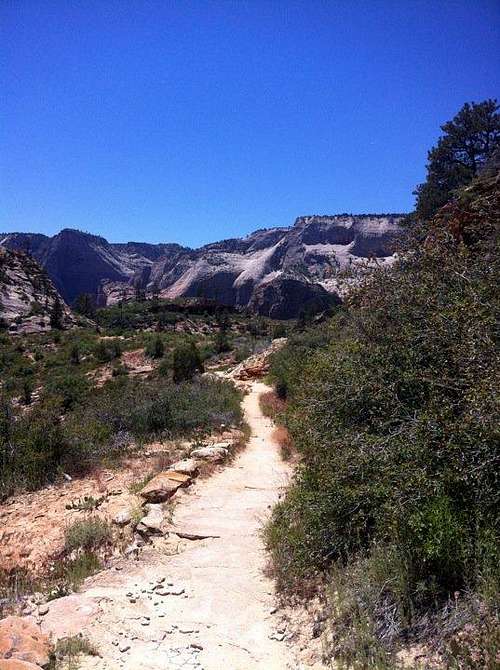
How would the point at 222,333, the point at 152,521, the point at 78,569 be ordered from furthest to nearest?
the point at 222,333
the point at 152,521
the point at 78,569

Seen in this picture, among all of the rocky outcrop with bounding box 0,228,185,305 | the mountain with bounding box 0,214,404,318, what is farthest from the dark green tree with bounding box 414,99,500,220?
the rocky outcrop with bounding box 0,228,185,305

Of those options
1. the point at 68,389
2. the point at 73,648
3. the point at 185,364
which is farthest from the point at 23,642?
the point at 185,364

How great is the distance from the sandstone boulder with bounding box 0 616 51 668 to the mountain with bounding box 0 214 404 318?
6013cm

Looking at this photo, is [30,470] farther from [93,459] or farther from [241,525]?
[241,525]

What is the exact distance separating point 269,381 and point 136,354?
1292 centimetres

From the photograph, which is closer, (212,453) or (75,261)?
(212,453)

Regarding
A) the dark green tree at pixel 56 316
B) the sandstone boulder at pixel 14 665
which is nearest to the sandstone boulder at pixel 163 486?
the sandstone boulder at pixel 14 665

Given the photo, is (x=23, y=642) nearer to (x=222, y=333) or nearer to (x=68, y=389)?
(x=68, y=389)

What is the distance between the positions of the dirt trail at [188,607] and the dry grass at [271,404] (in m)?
8.99

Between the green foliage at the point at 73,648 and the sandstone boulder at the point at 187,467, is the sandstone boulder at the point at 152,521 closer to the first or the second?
the sandstone boulder at the point at 187,467

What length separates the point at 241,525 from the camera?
6203 mm

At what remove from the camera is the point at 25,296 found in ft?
147

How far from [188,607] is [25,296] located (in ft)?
151

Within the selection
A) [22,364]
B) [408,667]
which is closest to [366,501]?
[408,667]
